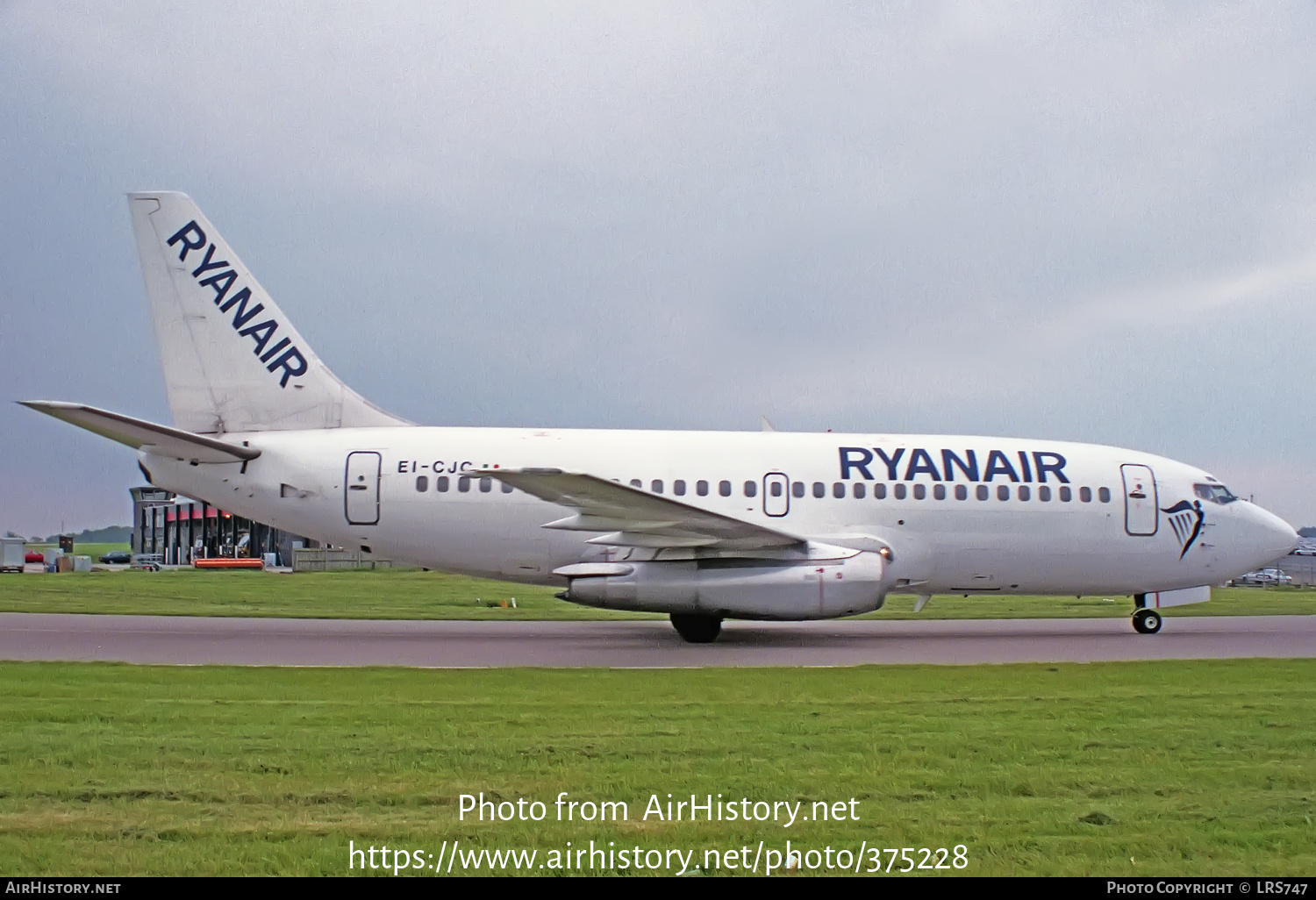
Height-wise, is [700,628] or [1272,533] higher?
[1272,533]

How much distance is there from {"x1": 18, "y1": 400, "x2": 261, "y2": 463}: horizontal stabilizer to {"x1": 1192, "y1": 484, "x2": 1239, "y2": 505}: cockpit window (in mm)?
15775

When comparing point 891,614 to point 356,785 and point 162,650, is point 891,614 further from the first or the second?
point 356,785

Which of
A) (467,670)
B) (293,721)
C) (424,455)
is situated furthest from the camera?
(424,455)

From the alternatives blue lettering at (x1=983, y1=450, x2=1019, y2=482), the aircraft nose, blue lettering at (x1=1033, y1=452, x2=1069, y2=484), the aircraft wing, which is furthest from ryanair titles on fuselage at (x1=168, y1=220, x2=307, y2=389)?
the aircraft nose

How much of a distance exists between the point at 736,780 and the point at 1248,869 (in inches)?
99.0

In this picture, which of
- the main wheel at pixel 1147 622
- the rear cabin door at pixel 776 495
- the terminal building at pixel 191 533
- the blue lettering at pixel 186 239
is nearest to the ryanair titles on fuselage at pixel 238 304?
the blue lettering at pixel 186 239

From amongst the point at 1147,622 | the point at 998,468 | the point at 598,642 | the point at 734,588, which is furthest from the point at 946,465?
the point at 598,642

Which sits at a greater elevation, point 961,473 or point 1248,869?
point 961,473

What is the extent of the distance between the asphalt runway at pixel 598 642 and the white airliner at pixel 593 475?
0.89 metres

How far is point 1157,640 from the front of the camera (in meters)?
17.5

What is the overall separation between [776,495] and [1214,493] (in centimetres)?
809

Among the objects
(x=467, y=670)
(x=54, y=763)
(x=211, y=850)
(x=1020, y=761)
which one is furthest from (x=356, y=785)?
(x=467, y=670)

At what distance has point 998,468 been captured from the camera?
18.6m

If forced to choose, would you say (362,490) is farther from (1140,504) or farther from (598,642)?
(1140,504)
